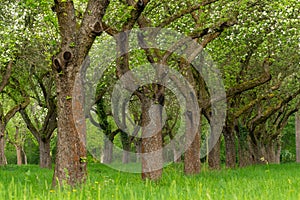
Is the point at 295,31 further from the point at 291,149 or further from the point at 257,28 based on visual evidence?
the point at 291,149

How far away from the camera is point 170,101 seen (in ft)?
122

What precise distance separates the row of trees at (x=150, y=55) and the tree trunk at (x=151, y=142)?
1.4 inches

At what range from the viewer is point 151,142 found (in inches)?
654

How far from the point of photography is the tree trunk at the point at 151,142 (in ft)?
53.8

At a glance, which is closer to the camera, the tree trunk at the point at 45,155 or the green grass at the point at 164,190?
the green grass at the point at 164,190

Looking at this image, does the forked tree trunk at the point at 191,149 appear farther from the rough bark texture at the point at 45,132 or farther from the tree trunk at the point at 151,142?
the rough bark texture at the point at 45,132

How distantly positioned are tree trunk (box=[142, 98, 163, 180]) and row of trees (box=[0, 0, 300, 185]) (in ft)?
0.12

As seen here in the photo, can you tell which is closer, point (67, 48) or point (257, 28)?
point (67, 48)

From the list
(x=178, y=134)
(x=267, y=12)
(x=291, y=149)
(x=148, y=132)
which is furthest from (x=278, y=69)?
(x=291, y=149)

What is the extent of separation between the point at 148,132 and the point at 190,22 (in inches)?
274

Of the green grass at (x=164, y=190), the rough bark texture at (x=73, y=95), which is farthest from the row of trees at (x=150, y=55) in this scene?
the green grass at (x=164, y=190)

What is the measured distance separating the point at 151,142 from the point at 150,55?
3199 millimetres

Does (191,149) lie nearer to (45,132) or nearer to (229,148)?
(229,148)

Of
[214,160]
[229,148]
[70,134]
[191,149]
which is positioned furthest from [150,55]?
[229,148]
